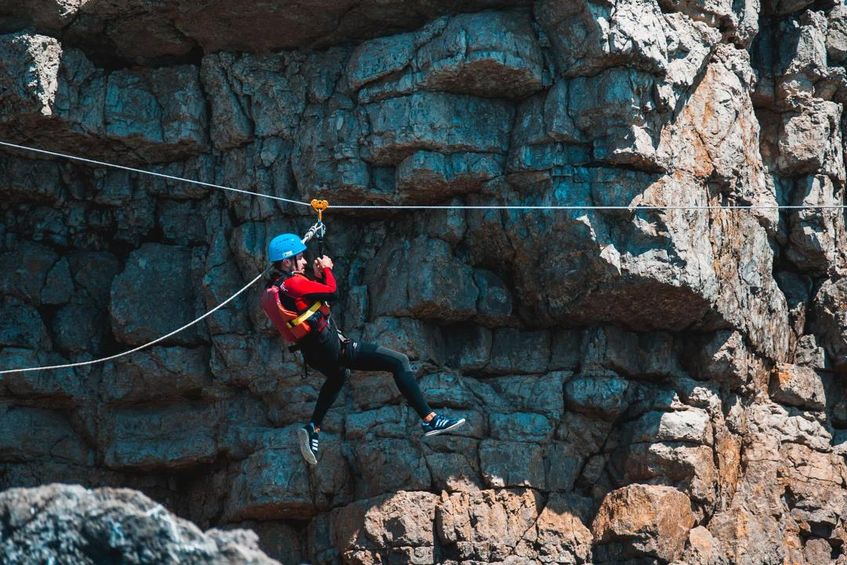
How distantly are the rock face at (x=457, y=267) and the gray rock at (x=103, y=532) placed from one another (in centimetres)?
734

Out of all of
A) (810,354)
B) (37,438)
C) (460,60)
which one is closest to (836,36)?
(810,354)

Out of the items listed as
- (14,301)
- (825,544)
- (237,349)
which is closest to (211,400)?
(237,349)

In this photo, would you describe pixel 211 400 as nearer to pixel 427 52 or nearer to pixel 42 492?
pixel 427 52

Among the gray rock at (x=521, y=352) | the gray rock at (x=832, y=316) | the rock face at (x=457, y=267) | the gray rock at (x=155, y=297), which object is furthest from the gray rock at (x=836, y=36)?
the gray rock at (x=155, y=297)

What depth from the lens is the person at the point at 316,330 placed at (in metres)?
14.9

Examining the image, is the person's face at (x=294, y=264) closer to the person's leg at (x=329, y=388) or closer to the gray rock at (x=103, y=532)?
the person's leg at (x=329, y=388)

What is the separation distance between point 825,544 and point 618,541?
2.86 m

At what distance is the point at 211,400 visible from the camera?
19328 millimetres

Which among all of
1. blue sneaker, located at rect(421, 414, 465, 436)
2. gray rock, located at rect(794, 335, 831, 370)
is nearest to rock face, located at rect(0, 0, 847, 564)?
gray rock, located at rect(794, 335, 831, 370)

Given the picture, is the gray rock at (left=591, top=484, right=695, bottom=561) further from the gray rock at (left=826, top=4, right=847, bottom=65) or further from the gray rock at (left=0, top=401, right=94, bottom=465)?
the gray rock at (left=0, top=401, right=94, bottom=465)

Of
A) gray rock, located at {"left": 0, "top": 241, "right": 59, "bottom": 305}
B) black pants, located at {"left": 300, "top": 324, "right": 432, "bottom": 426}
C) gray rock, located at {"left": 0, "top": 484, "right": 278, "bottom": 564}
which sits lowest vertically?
gray rock, located at {"left": 0, "top": 484, "right": 278, "bottom": 564}

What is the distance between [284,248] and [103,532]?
5183 millimetres

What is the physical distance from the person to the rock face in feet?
7.66

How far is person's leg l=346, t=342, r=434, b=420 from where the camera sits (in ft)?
50.4
